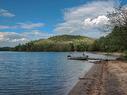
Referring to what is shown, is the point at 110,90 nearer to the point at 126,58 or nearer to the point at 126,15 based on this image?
the point at 126,15

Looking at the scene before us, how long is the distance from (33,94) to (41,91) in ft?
6.79

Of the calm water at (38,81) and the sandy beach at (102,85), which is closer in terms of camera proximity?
the sandy beach at (102,85)

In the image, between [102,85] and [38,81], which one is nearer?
[102,85]

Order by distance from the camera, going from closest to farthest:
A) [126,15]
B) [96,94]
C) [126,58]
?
[96,94] < [126,15] < [126,58]

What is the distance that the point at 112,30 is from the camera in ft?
269

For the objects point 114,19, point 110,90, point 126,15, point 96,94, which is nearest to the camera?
point 96,94

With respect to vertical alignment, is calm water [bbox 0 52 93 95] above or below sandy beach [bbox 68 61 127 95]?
below

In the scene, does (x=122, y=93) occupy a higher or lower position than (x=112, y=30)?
lower

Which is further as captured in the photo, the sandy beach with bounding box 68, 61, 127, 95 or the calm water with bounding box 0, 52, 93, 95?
the calm water with bounding box 0, 52, 93, 95

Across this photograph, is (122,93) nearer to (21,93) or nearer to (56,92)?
(56,92)

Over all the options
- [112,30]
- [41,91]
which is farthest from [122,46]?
[41,91]

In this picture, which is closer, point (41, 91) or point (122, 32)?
point (41, 91)

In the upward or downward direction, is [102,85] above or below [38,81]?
above

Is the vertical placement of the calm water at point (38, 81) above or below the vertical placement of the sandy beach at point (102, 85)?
below
